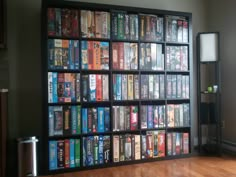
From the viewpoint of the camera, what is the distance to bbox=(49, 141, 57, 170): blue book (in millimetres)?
2707

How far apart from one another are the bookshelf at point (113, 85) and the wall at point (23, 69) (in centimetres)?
37

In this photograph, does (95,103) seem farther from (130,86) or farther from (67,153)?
(67,153)

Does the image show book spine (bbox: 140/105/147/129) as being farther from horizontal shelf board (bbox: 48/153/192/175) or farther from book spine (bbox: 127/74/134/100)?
horizontal shelf board (bbox: 48/153/192/175)

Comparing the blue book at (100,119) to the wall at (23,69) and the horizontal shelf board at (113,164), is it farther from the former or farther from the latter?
the wall at (23,69)

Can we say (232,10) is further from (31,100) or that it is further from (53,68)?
(31,100)

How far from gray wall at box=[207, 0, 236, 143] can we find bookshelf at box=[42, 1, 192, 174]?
638 mm

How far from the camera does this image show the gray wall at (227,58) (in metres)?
3.42

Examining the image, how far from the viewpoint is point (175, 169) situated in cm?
281

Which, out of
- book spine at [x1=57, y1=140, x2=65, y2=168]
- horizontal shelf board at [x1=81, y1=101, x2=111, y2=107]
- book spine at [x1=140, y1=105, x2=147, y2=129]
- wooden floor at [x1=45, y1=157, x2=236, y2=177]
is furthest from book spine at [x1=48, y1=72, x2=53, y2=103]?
book spine at [x1=140, y1=105, x2=147, y2=129]

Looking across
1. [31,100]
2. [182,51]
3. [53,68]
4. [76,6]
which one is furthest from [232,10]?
[31,100]

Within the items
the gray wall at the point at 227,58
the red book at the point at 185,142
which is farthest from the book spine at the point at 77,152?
the gray wall at the point at 227,58

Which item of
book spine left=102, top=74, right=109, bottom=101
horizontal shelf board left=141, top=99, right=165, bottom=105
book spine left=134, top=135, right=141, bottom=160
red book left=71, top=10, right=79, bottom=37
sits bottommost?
book spine left=134, top=135, right=141, bottom=160

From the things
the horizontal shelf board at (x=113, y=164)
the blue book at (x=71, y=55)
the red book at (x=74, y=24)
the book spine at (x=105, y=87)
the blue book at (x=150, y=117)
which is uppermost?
the red book at (x=74, y=24)

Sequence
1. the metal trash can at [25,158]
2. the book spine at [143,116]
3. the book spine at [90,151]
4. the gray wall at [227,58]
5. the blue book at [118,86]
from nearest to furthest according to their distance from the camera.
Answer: the metal trash can at [25,158]
the book spine at [90,151]
the blue book at [118,86]
the book spine at [143,116]
the gray wall at [227,58]
